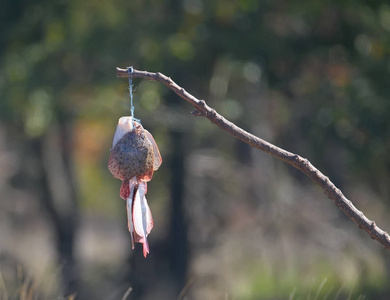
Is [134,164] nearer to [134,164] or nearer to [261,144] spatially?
[134,164]

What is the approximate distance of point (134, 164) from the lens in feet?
9.16

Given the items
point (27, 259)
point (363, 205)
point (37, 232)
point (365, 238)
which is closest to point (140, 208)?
point (365, 238)

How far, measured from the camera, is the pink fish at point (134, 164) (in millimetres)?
2730

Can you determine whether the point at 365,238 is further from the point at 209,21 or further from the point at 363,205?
the point at 209,21

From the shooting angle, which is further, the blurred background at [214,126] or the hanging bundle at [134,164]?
the blurred background at [214,126]

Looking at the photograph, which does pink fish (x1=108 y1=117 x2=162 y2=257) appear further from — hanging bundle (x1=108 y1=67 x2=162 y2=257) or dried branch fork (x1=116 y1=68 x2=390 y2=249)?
dried branch fork (x1=116 y1=68 x2=390 y2=249)

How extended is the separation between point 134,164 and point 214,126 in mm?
6740

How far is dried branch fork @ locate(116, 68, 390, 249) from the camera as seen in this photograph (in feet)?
8.64

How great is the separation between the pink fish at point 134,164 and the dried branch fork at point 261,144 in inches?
10.4

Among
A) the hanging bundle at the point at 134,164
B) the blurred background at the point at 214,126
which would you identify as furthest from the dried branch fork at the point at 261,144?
the blurred background at the point at 214,126

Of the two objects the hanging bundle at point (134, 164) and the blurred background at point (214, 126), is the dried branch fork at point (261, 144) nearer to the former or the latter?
the hanging bundle at point (134, 164)

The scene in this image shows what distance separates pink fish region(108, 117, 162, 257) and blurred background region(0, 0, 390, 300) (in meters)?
3.68

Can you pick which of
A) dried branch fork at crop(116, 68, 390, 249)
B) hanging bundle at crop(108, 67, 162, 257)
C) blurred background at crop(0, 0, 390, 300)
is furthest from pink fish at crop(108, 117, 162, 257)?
blurred background at crop(0, 0, 390, 300)

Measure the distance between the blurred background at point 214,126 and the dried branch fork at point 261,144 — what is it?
11.4ft
